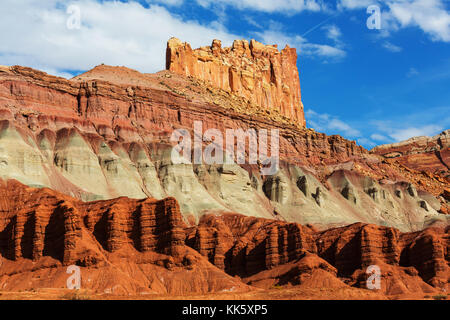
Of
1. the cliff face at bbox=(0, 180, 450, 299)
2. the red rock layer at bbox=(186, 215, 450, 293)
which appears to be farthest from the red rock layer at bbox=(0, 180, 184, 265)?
the red rock layer at bbox=(186, 215, 450, 293)

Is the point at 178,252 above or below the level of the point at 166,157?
below

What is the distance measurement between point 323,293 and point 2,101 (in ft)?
236

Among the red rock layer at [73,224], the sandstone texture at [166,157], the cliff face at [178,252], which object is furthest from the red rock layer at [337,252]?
the sandstone texture at [166,157]

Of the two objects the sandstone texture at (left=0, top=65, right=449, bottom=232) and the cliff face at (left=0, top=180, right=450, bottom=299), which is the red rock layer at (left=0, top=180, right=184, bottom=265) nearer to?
the cliff face at (left=0, top=180, right=450, bottom=299)

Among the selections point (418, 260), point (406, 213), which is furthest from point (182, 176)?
point (406, 213)

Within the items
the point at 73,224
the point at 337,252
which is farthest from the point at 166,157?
the point at 73,224

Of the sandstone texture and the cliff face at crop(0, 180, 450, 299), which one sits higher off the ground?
the sandstone texture

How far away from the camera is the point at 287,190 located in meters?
146

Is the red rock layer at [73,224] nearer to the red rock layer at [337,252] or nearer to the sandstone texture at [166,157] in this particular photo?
the red rock layer at [337,252]

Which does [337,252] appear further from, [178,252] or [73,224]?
[73,224]

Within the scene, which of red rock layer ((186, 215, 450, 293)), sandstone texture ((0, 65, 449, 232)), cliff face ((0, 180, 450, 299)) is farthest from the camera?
sandstone texture ((0, 65, 449, 232))

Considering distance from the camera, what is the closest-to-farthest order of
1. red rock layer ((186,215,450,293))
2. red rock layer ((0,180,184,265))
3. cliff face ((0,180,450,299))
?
1. cliff face ((0,180,450,299))
2. red rock layer ((0,180,184,265))
3. red rock layer ((186,215,450,293))
